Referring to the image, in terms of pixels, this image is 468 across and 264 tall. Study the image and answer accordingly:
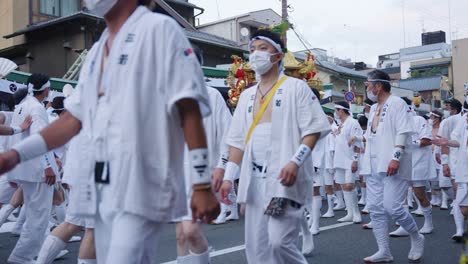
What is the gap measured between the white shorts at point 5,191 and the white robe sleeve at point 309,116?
18.1 ft

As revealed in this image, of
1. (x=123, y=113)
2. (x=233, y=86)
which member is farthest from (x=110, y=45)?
(x=233, y=86)

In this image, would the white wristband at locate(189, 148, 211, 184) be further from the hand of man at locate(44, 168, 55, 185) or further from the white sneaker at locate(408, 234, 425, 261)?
the white sneaker at locate(408, 234, 425, 261)

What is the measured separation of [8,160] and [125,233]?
28.6 inches

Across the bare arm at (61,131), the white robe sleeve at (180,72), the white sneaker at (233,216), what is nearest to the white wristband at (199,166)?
the white robe sleeve at (180,72)

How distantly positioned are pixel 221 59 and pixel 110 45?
26030 mm

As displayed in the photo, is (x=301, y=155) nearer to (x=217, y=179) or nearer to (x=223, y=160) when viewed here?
(x=217, y=179)

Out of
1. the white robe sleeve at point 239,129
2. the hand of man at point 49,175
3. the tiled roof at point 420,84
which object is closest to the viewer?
the white robe sleeve at point 239,129

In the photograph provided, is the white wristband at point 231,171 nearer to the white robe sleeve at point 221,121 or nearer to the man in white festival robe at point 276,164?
the man in white festival robe at point 276,164

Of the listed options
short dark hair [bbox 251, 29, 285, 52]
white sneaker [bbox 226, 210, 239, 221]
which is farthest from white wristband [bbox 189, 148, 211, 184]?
white sneaker [bbox 226, 210, 239, 221]

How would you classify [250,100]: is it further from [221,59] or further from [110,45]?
[221,59]

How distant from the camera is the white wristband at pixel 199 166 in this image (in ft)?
9.02

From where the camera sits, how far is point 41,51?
2512 cm

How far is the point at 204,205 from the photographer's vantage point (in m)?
2.73

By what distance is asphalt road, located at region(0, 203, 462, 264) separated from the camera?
24.8 feet
